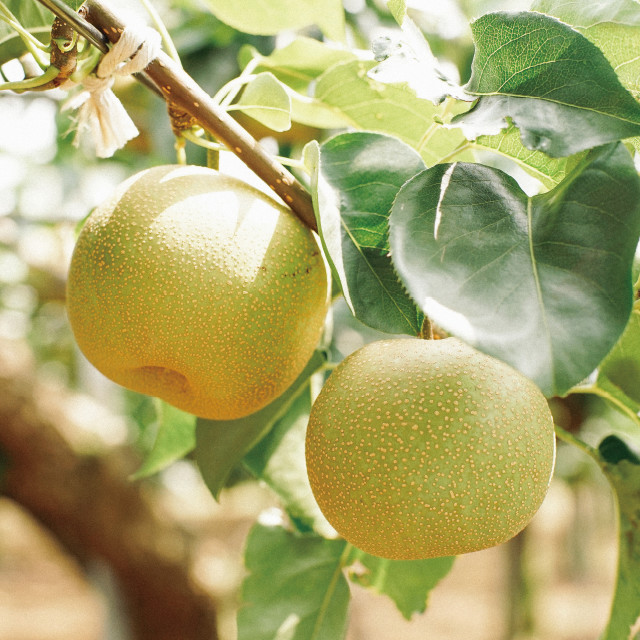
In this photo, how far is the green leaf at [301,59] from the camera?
74 centimetres

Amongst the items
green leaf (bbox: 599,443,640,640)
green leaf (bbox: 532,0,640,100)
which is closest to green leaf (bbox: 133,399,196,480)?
green leaf (bbox: 599,443,640,640)

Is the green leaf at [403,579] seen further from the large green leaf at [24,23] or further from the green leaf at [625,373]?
the large green leaf at [24,23]

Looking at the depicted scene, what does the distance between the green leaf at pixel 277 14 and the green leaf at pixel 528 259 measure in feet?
1.40

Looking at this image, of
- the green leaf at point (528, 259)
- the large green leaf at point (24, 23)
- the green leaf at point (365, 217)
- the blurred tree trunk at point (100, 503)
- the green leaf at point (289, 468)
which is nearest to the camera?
the green leaf at point (528, 259)

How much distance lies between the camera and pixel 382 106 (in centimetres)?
67

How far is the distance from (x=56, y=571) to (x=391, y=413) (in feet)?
31.9

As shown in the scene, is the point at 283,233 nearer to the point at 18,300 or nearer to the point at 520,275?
the point at 520,275

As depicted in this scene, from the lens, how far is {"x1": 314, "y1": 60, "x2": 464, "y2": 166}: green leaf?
2.14 ft

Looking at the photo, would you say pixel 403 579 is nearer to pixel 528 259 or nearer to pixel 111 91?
pixel 528 259

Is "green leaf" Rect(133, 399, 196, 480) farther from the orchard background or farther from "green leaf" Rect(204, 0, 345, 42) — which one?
"green leaf" Rect(204, 0, 345, 42)

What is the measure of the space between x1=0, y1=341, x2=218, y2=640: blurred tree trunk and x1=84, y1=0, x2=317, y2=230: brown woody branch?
1907 millimetres

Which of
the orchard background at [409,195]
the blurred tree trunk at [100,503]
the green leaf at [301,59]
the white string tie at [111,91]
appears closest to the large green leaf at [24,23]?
the orchard background at [409,195]

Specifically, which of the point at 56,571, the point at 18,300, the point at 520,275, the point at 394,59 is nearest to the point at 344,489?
the point at 520,275

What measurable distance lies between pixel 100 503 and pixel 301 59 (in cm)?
185
